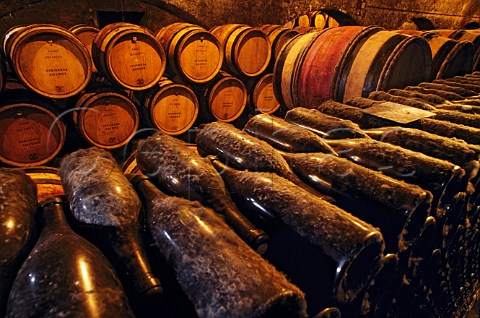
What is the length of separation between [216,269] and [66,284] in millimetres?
305

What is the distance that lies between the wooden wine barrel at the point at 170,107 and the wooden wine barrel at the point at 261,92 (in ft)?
4.45

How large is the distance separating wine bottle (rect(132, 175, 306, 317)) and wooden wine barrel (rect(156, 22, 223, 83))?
4.31 meters

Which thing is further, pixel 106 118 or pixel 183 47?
pixel 183 47

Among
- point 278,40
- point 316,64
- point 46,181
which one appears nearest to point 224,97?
point 278,40

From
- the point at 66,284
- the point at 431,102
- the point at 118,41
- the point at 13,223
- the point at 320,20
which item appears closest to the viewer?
the point at 66,284

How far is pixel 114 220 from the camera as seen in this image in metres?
0.81

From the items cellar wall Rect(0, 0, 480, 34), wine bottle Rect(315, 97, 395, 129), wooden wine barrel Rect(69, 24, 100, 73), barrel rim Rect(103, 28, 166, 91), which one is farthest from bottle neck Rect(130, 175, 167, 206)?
cellar wall Rect(0, 0, 480, 34)

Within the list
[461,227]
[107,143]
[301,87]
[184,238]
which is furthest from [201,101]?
[184,238]

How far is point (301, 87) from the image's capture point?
3.17 metres

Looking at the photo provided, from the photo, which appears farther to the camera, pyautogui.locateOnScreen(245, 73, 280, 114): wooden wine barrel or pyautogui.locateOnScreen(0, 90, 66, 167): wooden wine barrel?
pyautogui.locateOnScreen(245, 73, 280, 114): wooden wine barrel

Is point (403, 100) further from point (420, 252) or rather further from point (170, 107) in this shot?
point (170, 107)

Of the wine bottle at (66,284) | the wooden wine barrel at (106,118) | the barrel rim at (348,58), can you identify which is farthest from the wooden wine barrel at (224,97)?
the wine bottle at (66,284)

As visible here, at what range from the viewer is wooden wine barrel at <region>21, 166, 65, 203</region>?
2705mm

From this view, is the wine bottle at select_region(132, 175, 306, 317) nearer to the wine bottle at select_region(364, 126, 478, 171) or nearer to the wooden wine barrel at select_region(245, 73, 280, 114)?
the wine bottle at select_region(364, 126, 478, 171)
